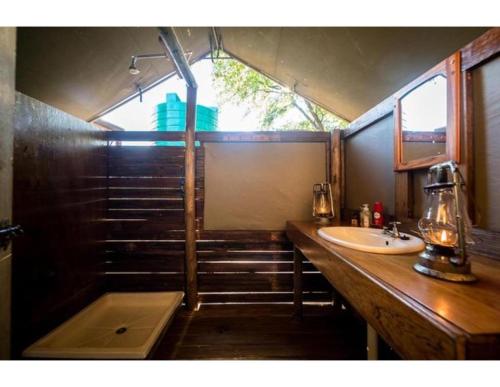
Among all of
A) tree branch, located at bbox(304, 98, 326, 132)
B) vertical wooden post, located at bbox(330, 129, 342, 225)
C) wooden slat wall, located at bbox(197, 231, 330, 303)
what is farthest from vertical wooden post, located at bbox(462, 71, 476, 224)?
tree branch, located at bbox(304, 98, 326, 132)

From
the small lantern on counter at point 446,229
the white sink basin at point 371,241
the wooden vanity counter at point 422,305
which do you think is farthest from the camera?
the white sink basin at point 371,241

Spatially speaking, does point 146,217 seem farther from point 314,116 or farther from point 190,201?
point 314,116

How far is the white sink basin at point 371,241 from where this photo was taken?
893 millimetres

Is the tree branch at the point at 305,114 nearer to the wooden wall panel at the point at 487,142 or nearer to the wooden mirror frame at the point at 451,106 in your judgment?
the wooden mirror frame at the point at 451,106

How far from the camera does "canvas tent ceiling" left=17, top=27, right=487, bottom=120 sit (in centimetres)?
142

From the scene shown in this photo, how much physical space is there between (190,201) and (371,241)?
64.8 inches

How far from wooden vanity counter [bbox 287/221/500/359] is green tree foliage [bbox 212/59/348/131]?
277 cm

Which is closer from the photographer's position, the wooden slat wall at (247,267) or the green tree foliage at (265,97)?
the wooden slat wall at (247,267)

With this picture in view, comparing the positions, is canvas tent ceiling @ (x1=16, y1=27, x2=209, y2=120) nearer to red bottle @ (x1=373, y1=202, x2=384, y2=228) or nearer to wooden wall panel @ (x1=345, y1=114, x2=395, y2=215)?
wooden wall panel @ (x1=345, y1=114, x2=395, y2=215)

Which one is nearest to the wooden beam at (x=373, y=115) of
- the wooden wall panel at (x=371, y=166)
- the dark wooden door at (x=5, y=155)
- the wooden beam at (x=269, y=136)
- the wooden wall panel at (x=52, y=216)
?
the wooden wall panel at (x=371, y=166)

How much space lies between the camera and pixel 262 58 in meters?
2.29

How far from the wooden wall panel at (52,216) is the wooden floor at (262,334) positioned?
87 centimetres

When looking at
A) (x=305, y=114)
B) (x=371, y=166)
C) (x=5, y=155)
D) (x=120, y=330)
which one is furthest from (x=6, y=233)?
(x=305, y=114)

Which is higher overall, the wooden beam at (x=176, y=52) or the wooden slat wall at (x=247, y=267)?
the wooden beam at (x=176, y=52)
